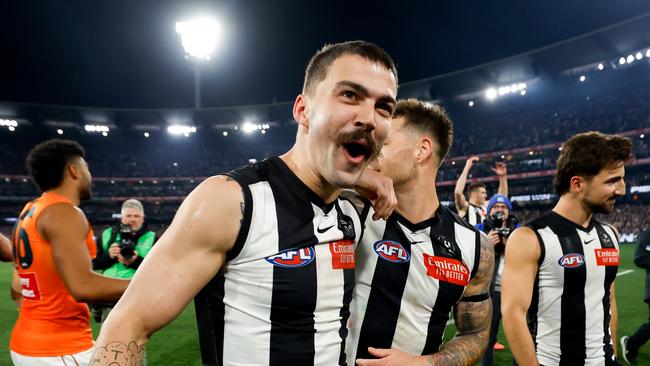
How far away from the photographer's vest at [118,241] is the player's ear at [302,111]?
4.43 m

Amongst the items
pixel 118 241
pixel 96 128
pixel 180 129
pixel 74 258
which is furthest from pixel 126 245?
pixel 96 128

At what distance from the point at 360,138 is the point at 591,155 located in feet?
6.78

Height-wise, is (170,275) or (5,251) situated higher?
(5,251)

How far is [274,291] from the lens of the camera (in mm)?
1438

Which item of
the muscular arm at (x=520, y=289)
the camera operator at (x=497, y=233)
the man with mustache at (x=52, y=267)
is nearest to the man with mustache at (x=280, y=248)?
the muscular arm at (x=520, y=289)

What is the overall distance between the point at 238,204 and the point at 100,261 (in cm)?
490

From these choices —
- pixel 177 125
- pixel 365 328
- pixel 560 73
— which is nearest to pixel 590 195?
pixel 365 328

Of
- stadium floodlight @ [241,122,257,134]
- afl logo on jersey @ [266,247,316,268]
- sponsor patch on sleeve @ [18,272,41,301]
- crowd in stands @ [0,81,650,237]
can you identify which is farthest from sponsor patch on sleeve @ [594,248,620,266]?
stadium floodlight @ [241,122,257,134]

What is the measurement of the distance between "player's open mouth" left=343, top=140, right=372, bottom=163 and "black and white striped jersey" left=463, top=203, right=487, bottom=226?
5.32 metres

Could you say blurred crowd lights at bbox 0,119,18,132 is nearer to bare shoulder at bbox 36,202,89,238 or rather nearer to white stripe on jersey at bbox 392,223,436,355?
bare shoulder at bbox 36,202,89,238

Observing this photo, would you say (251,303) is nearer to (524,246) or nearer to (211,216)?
(211,216)

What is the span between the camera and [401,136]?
7.39 ft

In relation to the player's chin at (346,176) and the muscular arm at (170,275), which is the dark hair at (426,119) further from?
the muscular arm at (170,275)

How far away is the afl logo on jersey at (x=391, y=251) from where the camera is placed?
203 centimetres
